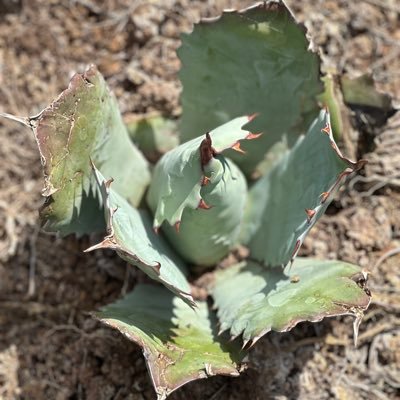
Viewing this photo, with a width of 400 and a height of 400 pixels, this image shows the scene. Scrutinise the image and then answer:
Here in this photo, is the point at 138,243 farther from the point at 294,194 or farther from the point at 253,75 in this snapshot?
the point at 253,75

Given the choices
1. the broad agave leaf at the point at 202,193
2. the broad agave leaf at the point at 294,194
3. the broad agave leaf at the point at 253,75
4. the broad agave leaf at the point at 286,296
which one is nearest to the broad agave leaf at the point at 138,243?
the broad agave leaf at the point at 202,193

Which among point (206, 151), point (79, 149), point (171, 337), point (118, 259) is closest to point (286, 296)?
point (171, 337)

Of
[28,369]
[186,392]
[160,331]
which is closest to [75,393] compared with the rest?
[28,369]

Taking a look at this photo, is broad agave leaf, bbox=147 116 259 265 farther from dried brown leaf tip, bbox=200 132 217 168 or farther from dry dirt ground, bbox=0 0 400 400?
dry dirt ground, bbox=0 0 400 400

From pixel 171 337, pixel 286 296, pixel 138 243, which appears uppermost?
pixel 138 243

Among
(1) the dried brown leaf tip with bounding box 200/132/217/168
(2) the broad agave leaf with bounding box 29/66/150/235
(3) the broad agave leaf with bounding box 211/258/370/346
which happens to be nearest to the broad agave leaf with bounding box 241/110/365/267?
(3) the broad agave leaf with bounding box 211/258/370/346

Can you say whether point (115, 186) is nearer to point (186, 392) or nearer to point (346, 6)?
point (186, 392)
